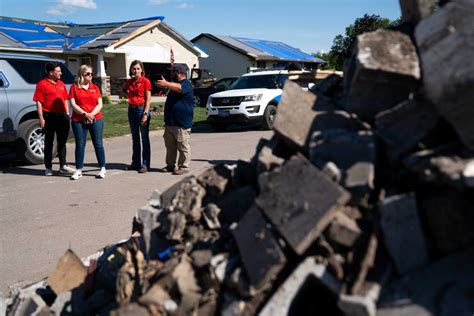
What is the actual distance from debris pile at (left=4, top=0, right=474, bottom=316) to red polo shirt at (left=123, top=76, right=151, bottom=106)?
4792mm

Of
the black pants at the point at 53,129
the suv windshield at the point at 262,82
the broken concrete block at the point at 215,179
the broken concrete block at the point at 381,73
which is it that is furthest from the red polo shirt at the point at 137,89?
the suv windshield at the point at 262,82

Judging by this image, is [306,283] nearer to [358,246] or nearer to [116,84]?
[358,246]

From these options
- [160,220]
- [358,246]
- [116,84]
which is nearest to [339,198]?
[358,246]

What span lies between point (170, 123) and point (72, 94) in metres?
1.80

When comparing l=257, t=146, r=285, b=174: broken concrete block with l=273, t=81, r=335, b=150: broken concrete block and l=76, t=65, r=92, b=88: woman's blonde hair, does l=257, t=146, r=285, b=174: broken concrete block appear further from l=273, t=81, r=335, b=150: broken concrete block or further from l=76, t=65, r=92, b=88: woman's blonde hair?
l=76, t=65, r=92, b=88: woman's blonde hair

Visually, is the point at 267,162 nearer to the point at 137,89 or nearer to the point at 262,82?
the point at 137,89

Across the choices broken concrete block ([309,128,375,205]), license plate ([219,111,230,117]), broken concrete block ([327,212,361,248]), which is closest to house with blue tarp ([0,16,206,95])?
license plate ([219,111,230,117])

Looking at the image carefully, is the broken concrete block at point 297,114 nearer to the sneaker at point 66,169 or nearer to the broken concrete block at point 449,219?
the broken concrete block at point 449,219

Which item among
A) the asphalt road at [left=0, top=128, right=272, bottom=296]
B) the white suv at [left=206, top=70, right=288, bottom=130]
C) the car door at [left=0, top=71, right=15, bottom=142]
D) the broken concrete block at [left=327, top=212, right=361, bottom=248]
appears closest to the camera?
the broken concrete block at [left=327, top=212, right=361, bottom=248]

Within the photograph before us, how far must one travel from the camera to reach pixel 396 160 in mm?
3078

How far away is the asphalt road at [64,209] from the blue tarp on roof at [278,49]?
2866 cm

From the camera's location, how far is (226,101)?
14.7 metres

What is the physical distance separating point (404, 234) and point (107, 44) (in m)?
24.7

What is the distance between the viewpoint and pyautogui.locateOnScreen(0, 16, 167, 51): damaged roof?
75.3ft
